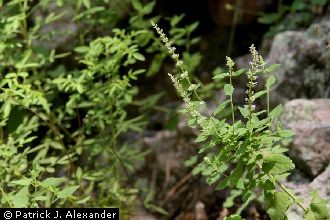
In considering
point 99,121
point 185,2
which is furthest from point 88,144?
point 185,2

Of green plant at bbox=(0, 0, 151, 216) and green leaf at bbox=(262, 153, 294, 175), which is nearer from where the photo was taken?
green leaf at bbox=(262, 153, 294, 175)

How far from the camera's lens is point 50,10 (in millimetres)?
4195

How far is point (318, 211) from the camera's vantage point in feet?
7.16

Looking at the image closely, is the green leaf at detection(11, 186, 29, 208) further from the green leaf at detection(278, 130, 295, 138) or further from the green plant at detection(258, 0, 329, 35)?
the green plant at detection(258, 0, 329, 35)

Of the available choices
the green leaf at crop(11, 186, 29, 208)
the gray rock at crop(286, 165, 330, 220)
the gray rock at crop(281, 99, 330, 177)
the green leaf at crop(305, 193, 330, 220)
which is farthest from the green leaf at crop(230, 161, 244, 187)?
the green leaf at crop(11, 186, 29, 208)

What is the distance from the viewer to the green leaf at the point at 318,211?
2.17 metres

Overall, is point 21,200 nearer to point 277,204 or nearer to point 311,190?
point 277,204

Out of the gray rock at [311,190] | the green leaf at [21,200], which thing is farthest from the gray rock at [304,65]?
→ the green leaf at [21,200]

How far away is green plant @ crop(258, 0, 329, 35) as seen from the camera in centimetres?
393

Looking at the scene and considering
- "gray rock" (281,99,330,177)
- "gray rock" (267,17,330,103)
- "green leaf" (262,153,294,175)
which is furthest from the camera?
"gray rock" (267,17,330,103)

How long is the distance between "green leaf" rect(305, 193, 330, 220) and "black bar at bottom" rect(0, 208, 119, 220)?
111cm

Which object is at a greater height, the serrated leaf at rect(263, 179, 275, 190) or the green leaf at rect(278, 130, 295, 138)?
the green leaf at rect(278, 130, 295, 138)

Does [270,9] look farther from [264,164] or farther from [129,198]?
[264,164]

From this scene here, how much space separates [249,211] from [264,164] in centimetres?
103
